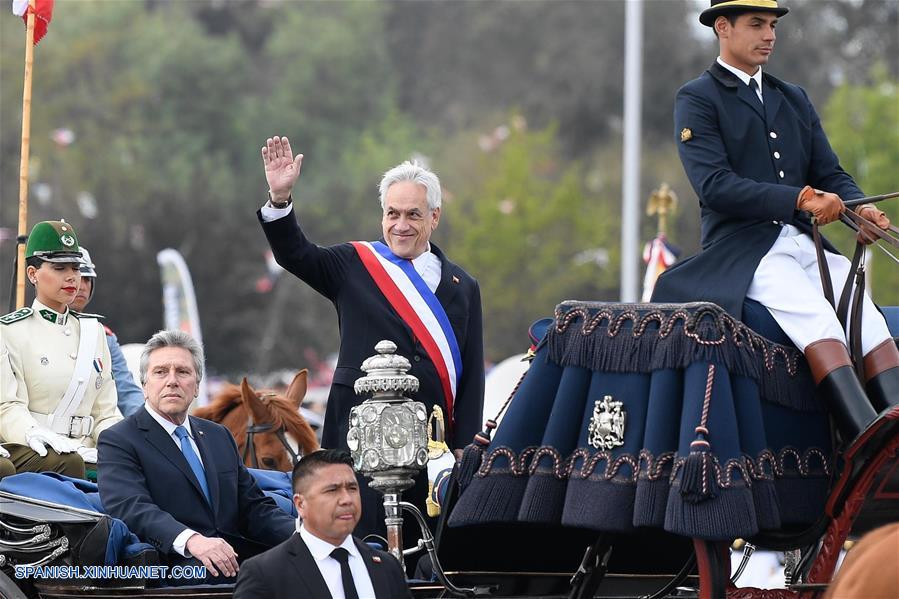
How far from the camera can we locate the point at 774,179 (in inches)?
280

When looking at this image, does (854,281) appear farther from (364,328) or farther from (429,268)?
(364,328)

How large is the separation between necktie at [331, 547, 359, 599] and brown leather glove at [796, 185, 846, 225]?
2.32 meters

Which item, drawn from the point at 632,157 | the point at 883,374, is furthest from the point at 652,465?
the point at 632,157

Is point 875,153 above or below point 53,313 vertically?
above

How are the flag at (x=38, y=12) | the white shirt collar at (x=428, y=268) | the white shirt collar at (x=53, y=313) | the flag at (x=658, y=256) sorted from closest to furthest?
the white shirt collar at (x=428, y=268) → the white shirt collar at (x=53, y=313) → the flag at (x=38, y=12) → the flag at (x=658, y=256)

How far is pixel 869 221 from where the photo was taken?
6785 millimetres

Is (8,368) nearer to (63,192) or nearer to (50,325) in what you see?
(50,325)

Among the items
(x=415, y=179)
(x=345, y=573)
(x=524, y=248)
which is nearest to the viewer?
(x=345, y=573)

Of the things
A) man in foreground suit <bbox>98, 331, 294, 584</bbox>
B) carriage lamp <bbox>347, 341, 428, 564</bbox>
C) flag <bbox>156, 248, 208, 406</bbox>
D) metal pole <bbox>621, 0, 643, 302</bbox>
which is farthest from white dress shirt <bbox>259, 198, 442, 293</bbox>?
metal pole <bbox>621, 0, 643, 302</bbox>

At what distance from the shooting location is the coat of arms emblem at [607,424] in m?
6.44

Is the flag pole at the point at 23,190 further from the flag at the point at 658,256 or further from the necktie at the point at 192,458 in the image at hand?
the flag at the point at 658,256

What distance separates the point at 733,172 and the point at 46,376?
3435mm

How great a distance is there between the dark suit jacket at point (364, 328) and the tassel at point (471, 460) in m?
0.82

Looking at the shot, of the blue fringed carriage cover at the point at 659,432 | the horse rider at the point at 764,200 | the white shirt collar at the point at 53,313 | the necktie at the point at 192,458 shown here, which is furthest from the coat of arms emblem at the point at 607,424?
the white shirt collar at the point at 53,313
